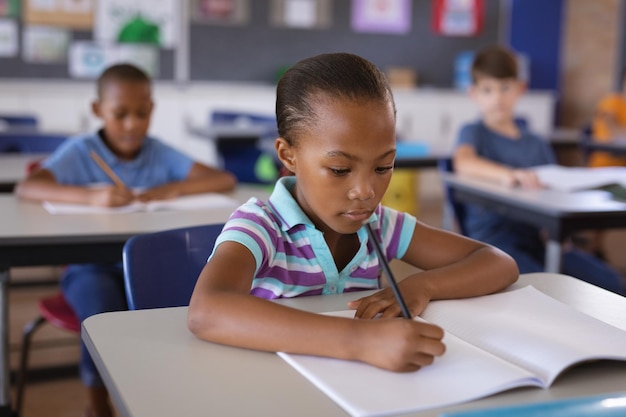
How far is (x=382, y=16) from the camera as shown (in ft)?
21.4

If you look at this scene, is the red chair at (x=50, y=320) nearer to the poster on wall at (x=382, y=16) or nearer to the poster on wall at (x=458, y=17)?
the poster on wall at (x=382, y=16)

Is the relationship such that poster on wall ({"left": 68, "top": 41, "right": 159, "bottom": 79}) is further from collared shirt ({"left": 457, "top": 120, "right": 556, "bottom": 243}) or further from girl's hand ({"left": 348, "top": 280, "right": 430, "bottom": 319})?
girl's hand ({"left": 348, "top": 280, "right": 430, "bottom": 319})

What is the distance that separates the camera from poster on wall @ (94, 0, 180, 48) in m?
5.64

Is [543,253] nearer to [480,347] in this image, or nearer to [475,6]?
[480,347]

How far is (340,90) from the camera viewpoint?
1.04 m

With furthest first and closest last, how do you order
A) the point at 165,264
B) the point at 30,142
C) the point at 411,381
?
the point at 30,142, the point at 165,264, the point at 411,381

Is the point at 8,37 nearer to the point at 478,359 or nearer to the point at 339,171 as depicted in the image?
the point at 339,171

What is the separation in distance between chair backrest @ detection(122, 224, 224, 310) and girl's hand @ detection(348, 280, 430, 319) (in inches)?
13.9

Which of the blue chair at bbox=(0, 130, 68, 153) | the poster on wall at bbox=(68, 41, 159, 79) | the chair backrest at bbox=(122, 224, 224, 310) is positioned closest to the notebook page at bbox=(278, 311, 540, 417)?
the chair backrest at bbox=(122, 224, 224, 310)

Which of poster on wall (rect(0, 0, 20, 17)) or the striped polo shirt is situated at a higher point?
poster on wall (rect(0, 0, 20, 17))

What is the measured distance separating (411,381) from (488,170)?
6.10 feet

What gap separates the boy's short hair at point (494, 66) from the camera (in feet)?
8.98

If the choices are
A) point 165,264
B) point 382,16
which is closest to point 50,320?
point 165,264

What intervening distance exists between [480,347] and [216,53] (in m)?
5.34
